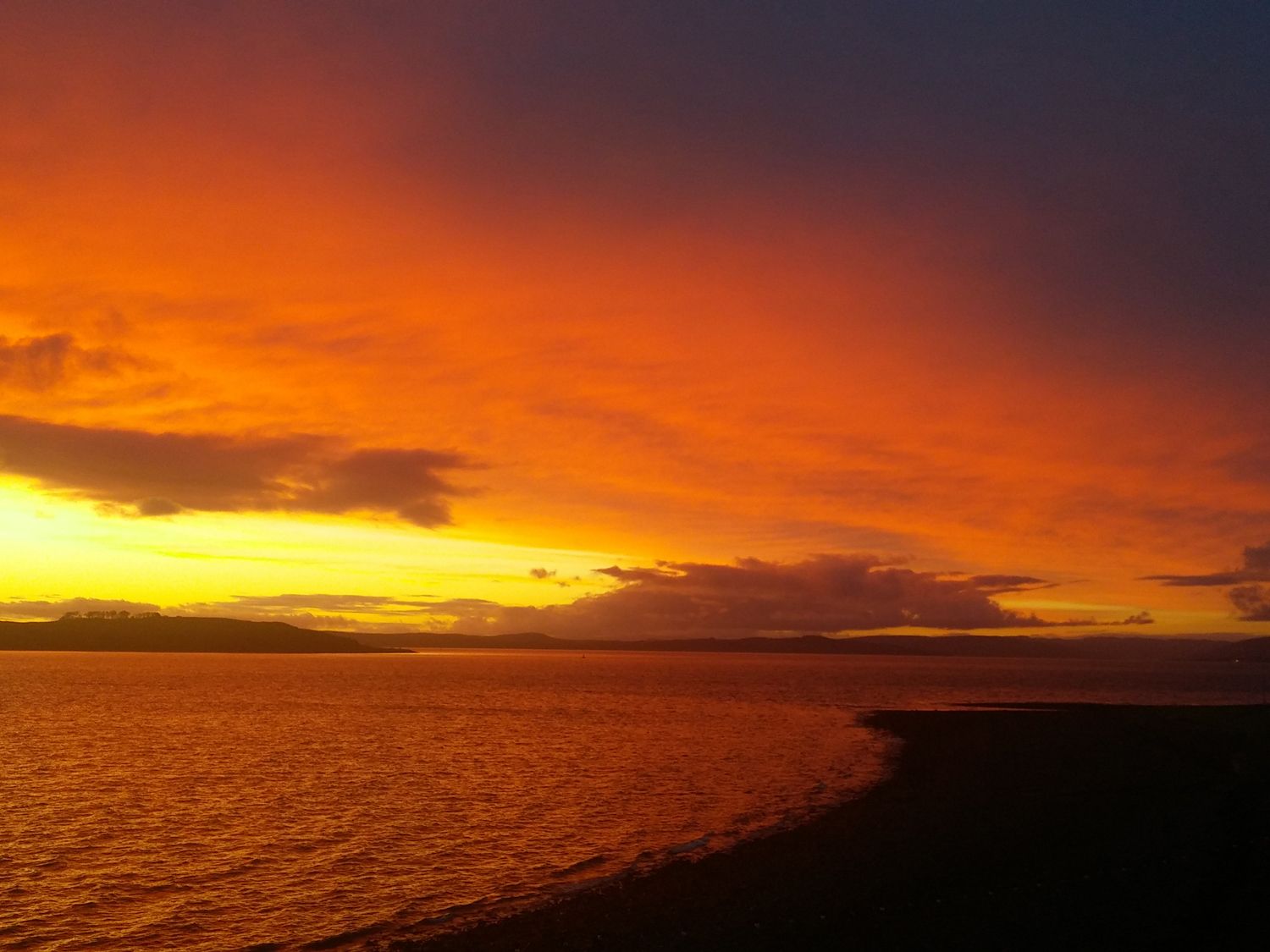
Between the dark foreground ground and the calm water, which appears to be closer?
the dark foreground ground

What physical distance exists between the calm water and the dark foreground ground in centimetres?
360

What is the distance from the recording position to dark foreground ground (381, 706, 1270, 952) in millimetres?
22672

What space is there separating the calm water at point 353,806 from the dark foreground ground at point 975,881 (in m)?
3.60

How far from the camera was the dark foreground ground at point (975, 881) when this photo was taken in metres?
22.7

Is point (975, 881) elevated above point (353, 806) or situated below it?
above

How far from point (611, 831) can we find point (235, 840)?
627 inches

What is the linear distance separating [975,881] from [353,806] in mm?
31119

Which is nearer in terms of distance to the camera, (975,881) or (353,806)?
(975,881)

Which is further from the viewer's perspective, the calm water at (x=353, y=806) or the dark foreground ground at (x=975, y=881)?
the calm water at (x=353, y=806)

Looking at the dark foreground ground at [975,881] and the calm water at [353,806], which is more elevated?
the dark foreground ground at [975,881]

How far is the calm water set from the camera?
28.6m

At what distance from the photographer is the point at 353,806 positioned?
1812 inches

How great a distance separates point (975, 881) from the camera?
90.9ft

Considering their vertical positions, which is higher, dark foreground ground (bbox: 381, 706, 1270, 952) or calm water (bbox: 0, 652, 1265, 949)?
dark foreground ground (bbox: 381, 706, 1270, 952)
